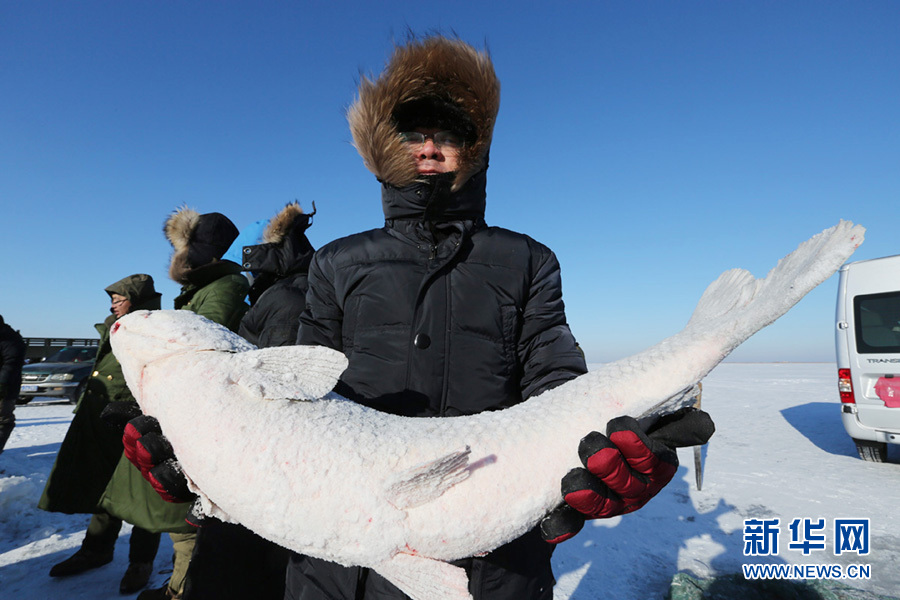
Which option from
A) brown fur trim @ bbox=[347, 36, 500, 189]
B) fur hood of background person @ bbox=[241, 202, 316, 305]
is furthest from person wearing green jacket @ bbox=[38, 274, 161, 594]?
brown fur trim @ bbox=[347, 36, 500, 189]

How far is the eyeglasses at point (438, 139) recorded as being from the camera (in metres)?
2.19

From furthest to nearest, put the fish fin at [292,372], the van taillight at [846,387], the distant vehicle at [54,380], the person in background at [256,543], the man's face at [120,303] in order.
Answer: the distant vehicle at [54,380] < the van taillight at [846,387] < the man's face at [120,303] < the person in background at [256,543] < the fish fin at [292,372]

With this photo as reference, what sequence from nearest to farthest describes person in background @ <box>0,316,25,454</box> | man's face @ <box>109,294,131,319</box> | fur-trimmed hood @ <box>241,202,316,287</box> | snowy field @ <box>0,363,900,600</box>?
fur-trimmed hood @ <box>241,202,316,287</box> → snowy field @ <box>0,363,900,600</box> → man's face @ <box>109,294,131,319</box> → person in background @ <box>0,316,25,454</box>

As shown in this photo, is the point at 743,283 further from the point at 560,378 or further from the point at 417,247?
the point at 417,247

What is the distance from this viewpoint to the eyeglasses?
2.19 meters

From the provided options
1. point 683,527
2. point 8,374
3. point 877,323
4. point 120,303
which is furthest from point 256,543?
point 877,323

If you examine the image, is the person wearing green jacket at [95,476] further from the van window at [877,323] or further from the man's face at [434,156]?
the van window at [877,323]

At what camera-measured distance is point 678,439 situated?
1731 mm

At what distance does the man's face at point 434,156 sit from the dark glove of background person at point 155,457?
157 centimetres

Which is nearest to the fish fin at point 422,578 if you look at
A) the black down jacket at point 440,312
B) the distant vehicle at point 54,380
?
the black down jacket at point 440,312

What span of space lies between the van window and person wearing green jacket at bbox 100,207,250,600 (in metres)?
8.94

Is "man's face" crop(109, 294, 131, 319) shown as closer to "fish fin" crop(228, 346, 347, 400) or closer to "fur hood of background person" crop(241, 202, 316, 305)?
"fur hood of background person" crop(241, 202, 316, 305)

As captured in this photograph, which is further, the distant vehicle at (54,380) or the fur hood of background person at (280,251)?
the distant vehicle at (54,380)

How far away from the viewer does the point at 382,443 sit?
Result: 5.36 feet
